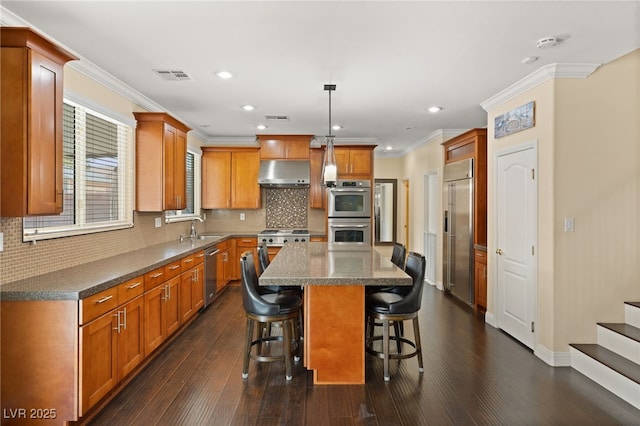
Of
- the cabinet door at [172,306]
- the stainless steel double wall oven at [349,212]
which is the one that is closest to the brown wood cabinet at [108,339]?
the cabinet door at [172,306]

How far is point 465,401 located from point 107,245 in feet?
10.9

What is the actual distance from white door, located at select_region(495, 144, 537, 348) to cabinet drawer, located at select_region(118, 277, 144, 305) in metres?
3.52

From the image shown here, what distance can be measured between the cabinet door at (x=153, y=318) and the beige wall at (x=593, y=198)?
348 cm

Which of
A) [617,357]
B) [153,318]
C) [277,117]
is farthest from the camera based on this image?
[277,117]

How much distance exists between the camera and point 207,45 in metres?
2.95

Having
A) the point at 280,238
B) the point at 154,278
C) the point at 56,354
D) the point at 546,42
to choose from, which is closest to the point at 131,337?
the point at 154,278

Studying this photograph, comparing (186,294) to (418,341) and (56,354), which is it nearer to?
(56,354)

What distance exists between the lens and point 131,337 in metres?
2.91

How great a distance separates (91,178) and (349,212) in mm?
3993

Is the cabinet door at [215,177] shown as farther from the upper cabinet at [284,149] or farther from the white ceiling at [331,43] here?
the white ceiling at [331,43]

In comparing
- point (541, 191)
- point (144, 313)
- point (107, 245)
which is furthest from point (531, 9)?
point (107, 245)

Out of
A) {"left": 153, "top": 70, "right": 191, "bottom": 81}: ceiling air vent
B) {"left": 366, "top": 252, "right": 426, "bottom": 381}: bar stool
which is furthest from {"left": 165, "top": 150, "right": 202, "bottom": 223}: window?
{"left": 366, "top": 252, "right": 426, "bottom": 381}: bar stool

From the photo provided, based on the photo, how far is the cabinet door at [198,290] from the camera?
14.6ft

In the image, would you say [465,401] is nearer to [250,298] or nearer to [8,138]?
[250,298]
